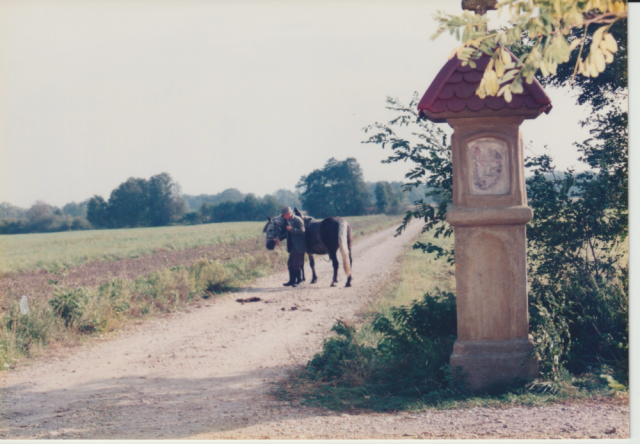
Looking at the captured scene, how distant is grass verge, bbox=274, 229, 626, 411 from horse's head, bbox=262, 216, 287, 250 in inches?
255

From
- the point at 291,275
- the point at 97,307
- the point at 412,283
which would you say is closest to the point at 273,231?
the point at 291,275

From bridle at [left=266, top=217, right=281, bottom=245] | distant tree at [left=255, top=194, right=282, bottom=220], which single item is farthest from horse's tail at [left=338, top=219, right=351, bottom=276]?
distant tree at [left=255, top=194, right=282, bottom=220]

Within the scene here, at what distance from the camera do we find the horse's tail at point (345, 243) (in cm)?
1177

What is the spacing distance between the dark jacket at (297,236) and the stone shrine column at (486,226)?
7.62 m

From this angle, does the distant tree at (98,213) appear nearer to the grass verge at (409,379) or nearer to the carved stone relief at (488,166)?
→ the grass verge at (409,379)

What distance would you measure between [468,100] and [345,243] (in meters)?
7.87

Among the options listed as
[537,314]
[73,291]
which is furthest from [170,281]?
[537,314]

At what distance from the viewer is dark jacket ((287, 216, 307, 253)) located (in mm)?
12016

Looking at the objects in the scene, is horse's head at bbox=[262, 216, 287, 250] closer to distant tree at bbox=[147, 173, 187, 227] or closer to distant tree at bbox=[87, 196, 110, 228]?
distant tree at bbox=[147, 173, 187, 227]

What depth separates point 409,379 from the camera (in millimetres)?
4703

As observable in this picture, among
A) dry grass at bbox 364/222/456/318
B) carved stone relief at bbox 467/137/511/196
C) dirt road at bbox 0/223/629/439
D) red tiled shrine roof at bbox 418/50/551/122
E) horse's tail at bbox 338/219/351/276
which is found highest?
red tiled shrine roof at bbox 418/50/551/122

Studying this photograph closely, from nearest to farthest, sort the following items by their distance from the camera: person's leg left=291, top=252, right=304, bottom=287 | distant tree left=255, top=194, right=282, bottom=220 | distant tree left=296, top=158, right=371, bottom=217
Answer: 1. person's leg left=291, top=252, right=304, bottom=287
2. distant tree left=296, top=158, right=371, bottom=217
3. distant tree left=255, top=194, right=282, bottom=220

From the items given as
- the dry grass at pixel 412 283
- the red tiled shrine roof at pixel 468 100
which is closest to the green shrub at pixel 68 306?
the dry grass at pixel 412 283

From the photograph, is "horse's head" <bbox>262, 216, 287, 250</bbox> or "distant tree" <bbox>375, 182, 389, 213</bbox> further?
"distant tree" <bbox>375, 182, 389, 213</bbox>
